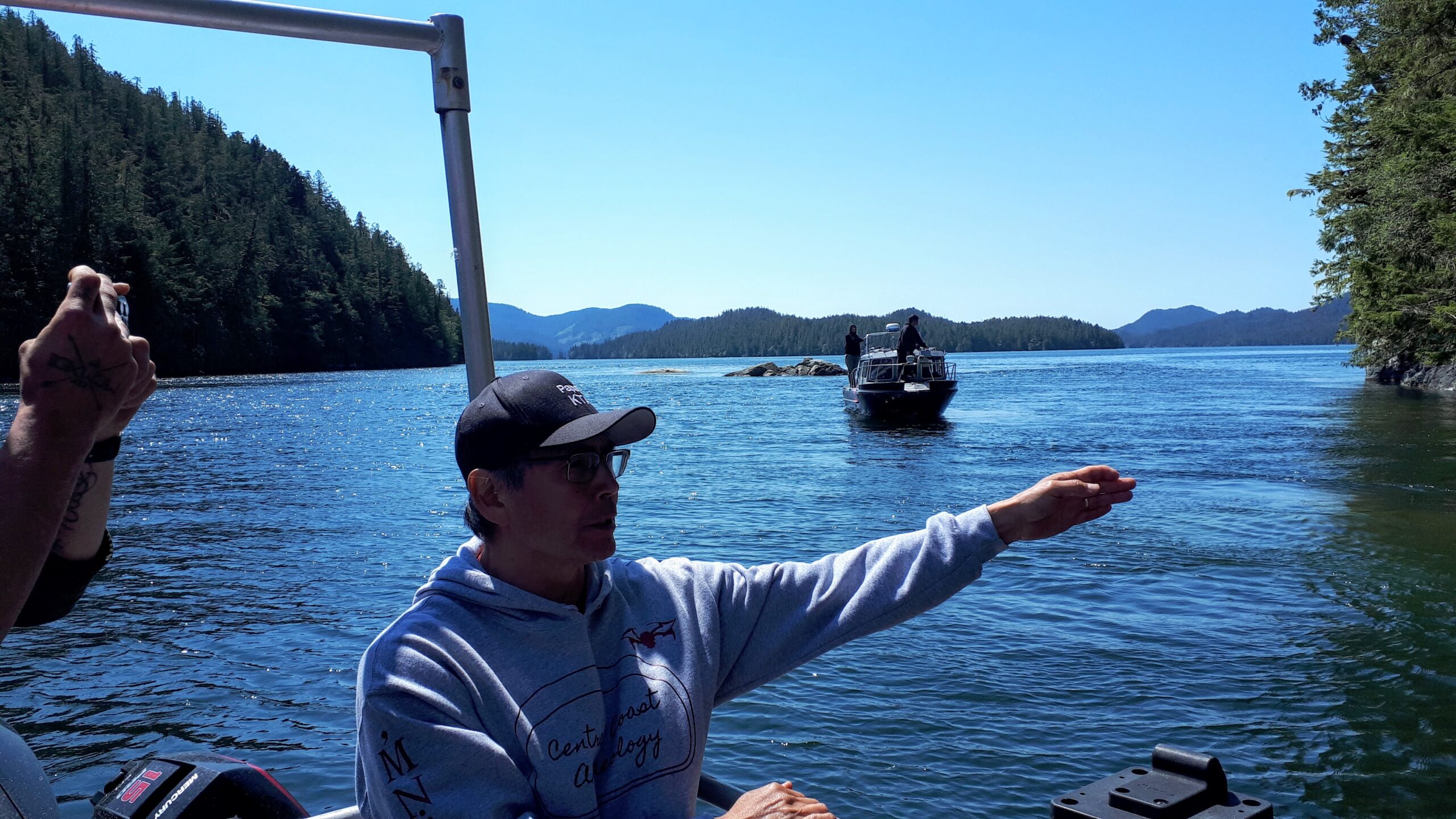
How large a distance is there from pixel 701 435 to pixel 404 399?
34.4 metres

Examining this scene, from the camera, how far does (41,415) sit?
135 cm

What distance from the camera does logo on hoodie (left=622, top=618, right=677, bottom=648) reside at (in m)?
2.44

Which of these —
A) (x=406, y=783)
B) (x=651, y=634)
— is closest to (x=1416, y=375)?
(x=651, y=634)

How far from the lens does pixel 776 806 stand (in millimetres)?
2070

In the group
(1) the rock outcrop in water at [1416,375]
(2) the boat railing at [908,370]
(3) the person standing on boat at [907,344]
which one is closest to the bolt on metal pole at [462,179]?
(3) the person standing on boat at [907,344]

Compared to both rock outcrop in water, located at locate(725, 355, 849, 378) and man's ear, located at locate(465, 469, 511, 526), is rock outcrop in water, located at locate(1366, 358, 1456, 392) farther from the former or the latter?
man's ear, located at locate(465, 469, 511, 526)

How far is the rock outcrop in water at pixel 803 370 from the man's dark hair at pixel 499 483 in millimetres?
89431

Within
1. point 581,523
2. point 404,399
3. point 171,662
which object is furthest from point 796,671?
point 404,399

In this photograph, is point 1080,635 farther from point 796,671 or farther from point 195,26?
point 195,26

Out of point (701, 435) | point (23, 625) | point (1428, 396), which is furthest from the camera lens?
point (1428, 396)

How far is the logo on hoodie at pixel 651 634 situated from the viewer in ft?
8.00

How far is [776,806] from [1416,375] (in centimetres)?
5264

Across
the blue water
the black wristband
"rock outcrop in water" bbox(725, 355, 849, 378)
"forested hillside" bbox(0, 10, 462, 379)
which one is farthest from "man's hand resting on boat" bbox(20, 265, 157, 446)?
Answer: "rock outcrop in water" bbox(725, 355, 849, 378)

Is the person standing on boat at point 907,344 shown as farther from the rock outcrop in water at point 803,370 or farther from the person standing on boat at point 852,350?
the rock outcrop in water at point 803,370
